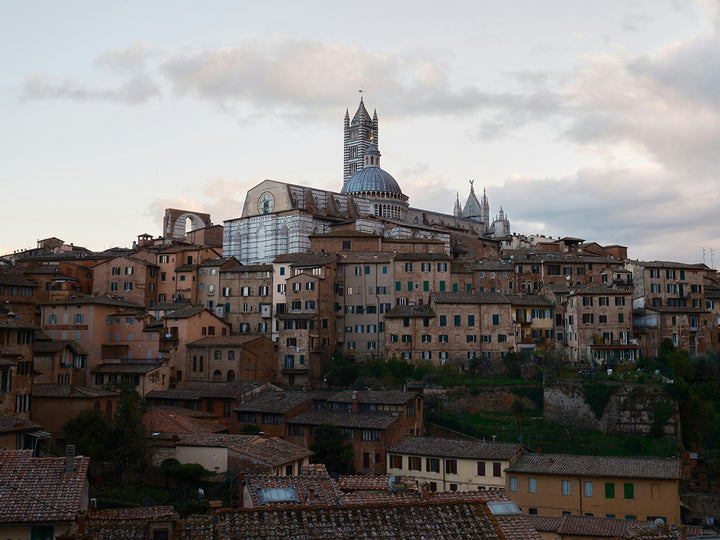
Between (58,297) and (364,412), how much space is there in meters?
32.4

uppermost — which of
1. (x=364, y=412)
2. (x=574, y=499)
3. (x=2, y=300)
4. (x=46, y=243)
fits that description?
(x=46, y=243)

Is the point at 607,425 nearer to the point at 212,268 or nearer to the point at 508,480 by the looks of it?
the point at 508,480

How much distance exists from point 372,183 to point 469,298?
3726 centimetres

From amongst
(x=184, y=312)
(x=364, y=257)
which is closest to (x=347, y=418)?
(x=184, y=312)

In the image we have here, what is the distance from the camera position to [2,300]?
192 feet

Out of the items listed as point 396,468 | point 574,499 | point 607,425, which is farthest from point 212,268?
point 574,499

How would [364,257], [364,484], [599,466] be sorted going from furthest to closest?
[364,257] < [599,466] < [364,484]

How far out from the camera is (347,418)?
4719 cm

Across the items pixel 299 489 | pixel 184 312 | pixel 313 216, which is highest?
pixel 313 216

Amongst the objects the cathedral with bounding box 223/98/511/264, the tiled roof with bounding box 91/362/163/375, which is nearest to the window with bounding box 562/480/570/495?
the tiled roof with bounding box 91/362/163/375

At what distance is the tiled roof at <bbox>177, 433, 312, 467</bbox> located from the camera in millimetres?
37312

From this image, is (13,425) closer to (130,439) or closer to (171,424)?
(130,439)

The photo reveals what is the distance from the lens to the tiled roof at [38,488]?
18.0 meters

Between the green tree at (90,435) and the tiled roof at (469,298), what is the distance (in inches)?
1141
